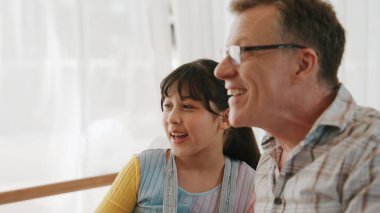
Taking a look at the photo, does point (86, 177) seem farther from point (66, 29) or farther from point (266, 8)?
point (266, 8)

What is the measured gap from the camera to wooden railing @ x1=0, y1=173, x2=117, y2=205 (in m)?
1.66

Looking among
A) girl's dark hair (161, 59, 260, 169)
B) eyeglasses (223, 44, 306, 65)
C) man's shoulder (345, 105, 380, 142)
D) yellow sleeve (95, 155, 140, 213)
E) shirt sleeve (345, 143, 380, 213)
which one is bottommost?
yellow sleeve (95, 155, 140, 213)

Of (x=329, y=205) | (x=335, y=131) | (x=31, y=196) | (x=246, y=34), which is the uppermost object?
(x=246, y=34)

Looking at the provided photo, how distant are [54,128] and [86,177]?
24 centimetres

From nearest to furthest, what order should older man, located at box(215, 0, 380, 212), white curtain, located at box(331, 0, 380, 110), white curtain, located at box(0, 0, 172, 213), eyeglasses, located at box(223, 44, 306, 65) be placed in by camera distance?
older man, located at box(215, 0, 380, 212) < eyeglasses, located at box(223, 44, 306, 65) < white curtain, located at box(0, 0, 172, 213) < white curtain, located at box(331, 0, 380, 110)

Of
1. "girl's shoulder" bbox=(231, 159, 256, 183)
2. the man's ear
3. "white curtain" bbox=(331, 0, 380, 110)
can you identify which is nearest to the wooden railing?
"girl's shoulder" bbox=(231, 159, 256, 183)

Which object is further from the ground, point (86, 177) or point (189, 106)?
point (189, 106)

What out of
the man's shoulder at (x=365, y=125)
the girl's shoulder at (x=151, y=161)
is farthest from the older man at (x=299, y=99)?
the girl's shoulder at (x=151, y=161)

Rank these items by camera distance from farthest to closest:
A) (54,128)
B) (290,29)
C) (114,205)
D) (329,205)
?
1. (54,128)
2. (114,205)
3. (290,29)
4. (329,205)

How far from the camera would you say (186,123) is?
4.97ft

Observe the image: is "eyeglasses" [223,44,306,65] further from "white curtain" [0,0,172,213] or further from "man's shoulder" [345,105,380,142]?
"white curtain" [0,0,172,213]

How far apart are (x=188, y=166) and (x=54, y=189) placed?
56cm

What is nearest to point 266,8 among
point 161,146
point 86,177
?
point 161,146

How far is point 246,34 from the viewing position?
112cm
